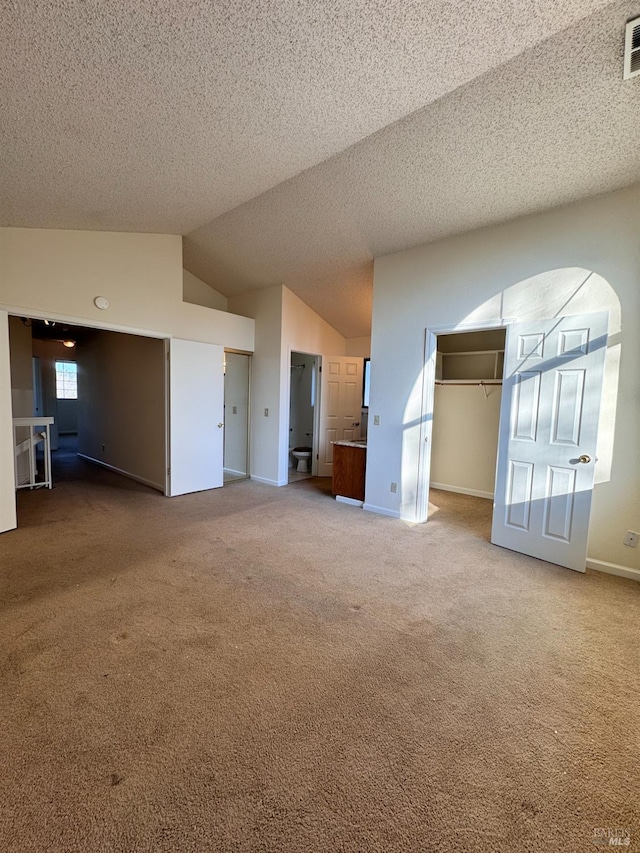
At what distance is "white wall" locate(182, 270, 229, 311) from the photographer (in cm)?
562

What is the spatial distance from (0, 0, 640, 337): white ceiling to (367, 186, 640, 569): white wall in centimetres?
25

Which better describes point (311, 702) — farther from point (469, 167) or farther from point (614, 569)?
point (469, 167)

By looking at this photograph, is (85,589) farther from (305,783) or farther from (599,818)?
(599,818)

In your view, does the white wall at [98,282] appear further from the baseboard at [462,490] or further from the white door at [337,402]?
the baseboard at [462,490]

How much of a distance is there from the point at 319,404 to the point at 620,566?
4275 mm

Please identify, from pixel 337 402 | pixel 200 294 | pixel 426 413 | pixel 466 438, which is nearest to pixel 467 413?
pixel 466 438

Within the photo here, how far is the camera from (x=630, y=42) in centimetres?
179

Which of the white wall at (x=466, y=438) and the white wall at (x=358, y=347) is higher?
the white wall at (x=358, y=347)

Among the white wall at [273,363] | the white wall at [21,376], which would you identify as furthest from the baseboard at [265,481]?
the white wall at [21,376]

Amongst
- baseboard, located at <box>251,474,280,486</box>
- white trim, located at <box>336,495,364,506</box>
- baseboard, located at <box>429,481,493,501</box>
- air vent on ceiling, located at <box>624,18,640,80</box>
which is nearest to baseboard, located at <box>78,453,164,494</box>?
baseboard, located at <box>251,474,280,486</box>

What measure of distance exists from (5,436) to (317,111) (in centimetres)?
374

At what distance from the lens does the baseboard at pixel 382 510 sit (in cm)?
424

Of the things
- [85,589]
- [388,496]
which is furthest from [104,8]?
[388,496]

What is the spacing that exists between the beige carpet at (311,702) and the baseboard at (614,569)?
11cm
